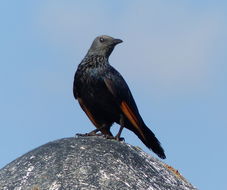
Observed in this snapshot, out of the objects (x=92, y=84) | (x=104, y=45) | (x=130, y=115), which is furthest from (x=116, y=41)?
(x=130, y=115)

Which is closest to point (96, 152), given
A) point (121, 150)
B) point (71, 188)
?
point (121, 150)

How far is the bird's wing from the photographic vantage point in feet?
30.9

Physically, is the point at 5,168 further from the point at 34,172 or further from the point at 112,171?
the point at 112,171

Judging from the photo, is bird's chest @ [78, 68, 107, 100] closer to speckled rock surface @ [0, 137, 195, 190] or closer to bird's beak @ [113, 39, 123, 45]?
bird's beak @ [113, 39, 123, 45]

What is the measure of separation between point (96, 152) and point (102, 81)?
390 centimetres

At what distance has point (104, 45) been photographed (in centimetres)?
1067

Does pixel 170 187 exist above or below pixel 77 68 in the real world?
below

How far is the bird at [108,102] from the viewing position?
9.45 meters

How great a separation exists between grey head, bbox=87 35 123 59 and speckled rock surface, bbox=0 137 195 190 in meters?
4.55

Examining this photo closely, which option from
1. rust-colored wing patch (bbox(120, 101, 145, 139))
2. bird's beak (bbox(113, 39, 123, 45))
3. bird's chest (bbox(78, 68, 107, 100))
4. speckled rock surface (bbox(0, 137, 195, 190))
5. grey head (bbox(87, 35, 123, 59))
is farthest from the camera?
bird's beak (bbox(113, 39, 123, 45))

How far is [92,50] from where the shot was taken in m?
10.5

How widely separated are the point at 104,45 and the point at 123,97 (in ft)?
5.06

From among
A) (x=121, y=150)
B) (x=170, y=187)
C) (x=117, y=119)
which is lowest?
(x=170, y=187)

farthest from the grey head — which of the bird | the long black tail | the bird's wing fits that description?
the long black tail
